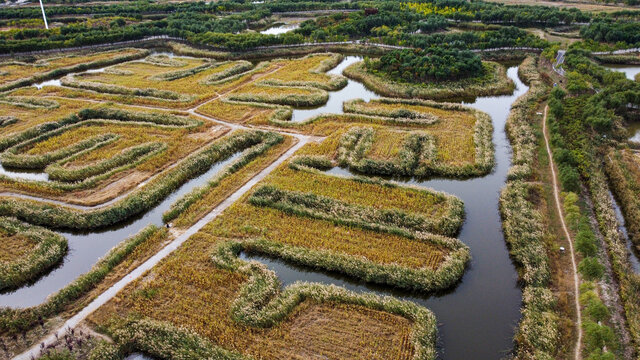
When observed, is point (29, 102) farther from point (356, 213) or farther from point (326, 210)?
point (356, 213)

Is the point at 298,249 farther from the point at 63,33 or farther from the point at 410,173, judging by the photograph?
the point at 63,33

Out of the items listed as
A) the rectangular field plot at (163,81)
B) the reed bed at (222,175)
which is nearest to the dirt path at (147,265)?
the reed bed at (222,175)

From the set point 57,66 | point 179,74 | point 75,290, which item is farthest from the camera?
point 57,66

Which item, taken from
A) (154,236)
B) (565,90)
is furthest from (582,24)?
(154,236)

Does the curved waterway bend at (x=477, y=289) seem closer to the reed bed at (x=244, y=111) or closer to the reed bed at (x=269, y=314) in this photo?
the reed bed at (x=269, y=314)

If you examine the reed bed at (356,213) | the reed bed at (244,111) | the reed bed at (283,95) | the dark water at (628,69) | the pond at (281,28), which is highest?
the pond at (281,28)

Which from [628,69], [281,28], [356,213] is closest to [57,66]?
[281,28]
